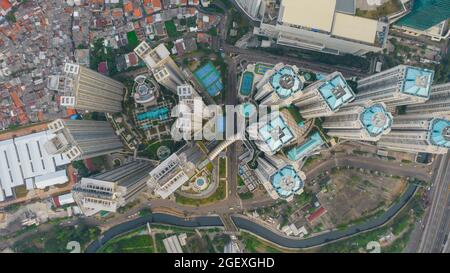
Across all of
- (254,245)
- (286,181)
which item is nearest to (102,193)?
(286,181)

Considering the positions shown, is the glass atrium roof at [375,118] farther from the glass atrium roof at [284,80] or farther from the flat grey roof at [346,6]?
the flat grey roof at [346,6]

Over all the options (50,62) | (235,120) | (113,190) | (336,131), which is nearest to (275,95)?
(235,120)

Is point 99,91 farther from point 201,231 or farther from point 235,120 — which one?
point 201,231

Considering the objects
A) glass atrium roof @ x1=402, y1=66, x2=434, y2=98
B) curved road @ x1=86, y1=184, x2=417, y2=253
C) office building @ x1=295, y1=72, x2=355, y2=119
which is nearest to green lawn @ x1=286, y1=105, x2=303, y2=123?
office building @ x1=295, y1=72, x2=355, y2=119

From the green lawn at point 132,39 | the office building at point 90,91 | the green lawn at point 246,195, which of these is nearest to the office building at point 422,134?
the green lawn at point 246,195

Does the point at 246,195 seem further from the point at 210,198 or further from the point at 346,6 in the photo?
the point at 346,6

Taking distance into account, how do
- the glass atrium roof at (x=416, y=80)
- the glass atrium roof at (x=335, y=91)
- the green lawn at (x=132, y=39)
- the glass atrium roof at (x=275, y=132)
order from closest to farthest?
the glass atrium roof at (x=416, y=80) → the glass atrium roof at (x=275, y=132) → the glass atrium roof at (x=335, y=91) → the green lawn at (x=132, y=39)
